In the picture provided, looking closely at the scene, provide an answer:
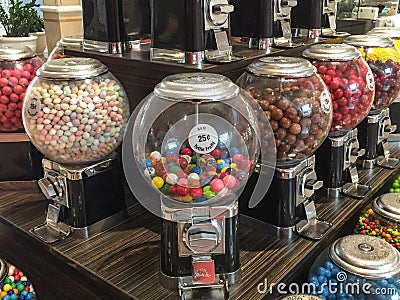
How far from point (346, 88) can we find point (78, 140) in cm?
78

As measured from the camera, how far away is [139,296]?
3.58 ft

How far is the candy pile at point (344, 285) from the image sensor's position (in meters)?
1.22

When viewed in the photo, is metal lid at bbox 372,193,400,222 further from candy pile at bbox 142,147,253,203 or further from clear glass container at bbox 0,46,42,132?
clear glass container at bbox 0,46,42,132

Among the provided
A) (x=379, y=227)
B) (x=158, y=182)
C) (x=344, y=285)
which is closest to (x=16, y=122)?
(x=158, y=182)

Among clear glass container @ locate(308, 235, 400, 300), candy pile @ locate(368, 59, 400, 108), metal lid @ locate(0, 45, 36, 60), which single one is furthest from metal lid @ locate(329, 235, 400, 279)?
metal lid @ locate(0, 45, 36, 60)

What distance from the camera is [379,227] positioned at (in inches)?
59.1

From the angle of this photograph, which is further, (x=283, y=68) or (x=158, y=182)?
(x=283, y=68)

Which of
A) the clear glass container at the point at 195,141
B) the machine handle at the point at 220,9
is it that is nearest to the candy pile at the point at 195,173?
the clear glass container at the point at 195,141

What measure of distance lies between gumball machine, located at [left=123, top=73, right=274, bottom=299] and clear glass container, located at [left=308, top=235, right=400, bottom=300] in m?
0.28

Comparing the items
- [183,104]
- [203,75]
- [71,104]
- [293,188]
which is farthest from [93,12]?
[293,188]

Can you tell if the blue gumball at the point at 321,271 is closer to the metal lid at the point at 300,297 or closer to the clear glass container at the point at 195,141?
the metal lid at the point at 300,297

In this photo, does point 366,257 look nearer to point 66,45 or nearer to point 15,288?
point 15,288

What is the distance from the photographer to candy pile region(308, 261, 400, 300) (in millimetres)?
1216

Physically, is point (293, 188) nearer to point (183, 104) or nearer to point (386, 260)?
point (386, 260)
